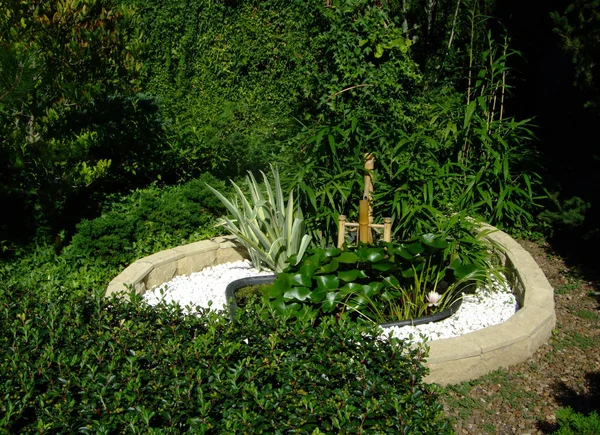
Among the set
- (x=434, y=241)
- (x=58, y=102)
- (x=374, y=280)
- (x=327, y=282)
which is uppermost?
(x=58, y=102)

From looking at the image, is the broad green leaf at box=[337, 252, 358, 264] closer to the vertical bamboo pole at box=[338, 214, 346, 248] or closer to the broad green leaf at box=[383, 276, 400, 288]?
the broad green leaf at box=[383, 276, 400, 288]

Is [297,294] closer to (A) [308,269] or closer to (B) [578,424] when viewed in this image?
(A) [308,269]

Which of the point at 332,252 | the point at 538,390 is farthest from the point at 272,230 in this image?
the point at 538,390

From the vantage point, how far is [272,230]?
4.48m

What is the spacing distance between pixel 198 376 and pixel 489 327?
6.24ft

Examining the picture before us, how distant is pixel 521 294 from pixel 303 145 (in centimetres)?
202

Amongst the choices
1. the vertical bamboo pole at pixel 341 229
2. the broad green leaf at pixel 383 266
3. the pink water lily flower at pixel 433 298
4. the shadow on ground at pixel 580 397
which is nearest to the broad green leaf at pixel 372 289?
the broad green leaf at pixel 383 266

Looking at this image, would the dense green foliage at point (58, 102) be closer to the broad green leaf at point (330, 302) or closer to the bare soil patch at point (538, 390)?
the broad green leaf at point (330, 302)

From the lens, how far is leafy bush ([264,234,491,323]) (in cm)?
362

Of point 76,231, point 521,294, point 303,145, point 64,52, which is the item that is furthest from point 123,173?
point 521,294

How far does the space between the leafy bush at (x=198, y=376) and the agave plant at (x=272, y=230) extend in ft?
5.17

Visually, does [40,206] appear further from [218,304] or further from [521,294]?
[521,294]

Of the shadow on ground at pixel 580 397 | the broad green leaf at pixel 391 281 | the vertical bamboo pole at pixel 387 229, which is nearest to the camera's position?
the shadow on ground at pixel 580 397

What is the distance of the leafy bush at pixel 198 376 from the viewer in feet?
6.93
